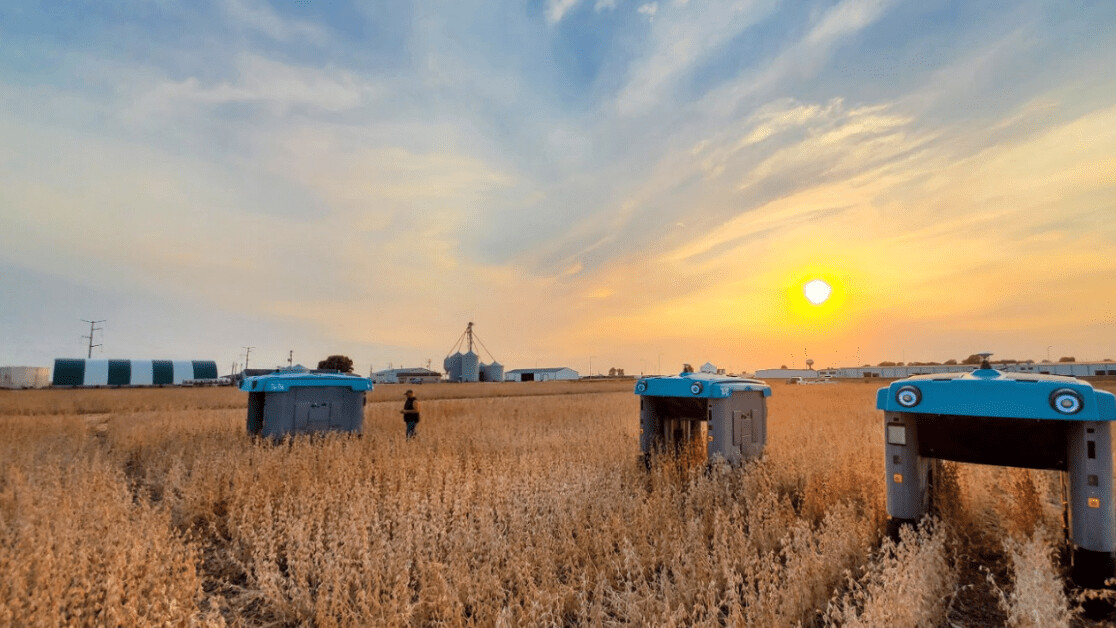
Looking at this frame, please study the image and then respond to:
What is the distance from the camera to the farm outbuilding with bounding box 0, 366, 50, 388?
53.7 m

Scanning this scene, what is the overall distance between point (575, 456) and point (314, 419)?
16.6 feet

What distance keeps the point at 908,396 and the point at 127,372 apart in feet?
240

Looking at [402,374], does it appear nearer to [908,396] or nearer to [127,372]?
[127,372]

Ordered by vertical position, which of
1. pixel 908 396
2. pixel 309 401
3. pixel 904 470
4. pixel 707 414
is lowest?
pixel 904 470

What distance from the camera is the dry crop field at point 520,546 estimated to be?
3.52 meters

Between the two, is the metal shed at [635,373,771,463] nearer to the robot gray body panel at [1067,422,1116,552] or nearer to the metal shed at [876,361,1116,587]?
the metal shed at [876,361,1116,587]

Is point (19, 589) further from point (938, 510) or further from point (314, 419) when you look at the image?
point (938, 510)

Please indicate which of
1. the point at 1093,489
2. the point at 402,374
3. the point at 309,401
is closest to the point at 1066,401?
the point at 1093,489

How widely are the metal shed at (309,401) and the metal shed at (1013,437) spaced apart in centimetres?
890

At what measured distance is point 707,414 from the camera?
7219 mm

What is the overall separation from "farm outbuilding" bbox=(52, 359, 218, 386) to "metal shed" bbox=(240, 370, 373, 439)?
205 feet

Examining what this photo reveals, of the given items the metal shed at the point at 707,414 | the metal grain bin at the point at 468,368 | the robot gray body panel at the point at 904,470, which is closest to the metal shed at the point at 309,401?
the metal shed at the point at 707,414

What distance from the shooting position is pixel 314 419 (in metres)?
9.87

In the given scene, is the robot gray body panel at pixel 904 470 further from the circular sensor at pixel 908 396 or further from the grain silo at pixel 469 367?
the grain silo at pixel 469 367
